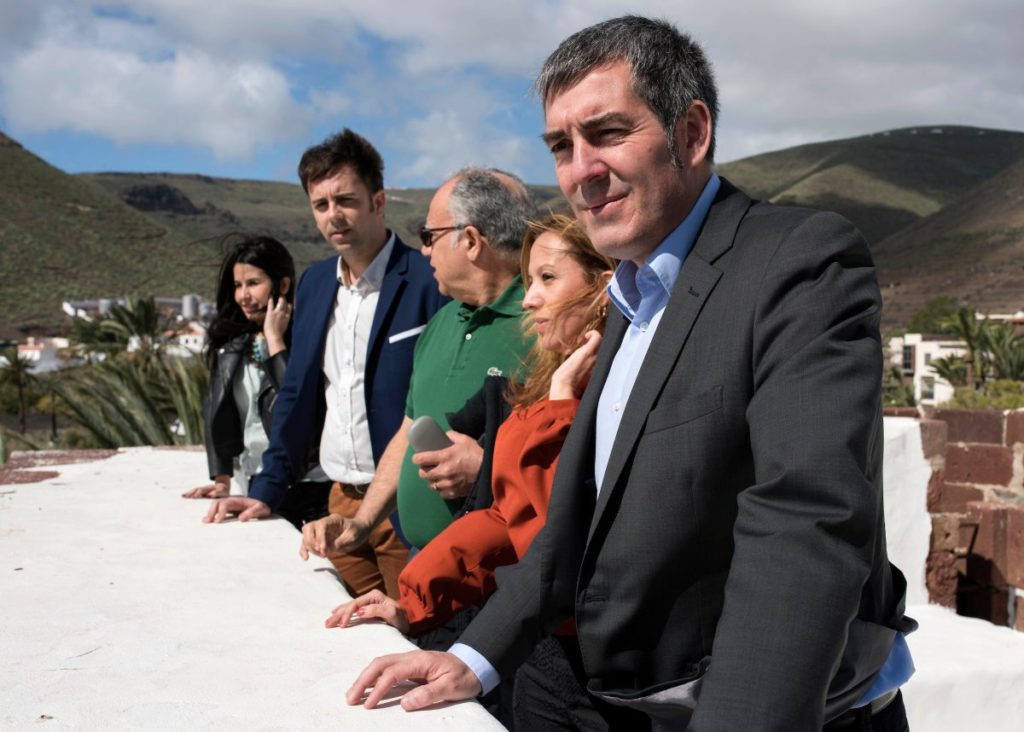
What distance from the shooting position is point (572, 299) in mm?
2154

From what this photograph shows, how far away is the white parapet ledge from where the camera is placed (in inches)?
56.7

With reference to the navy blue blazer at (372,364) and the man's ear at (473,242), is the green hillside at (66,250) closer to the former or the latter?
the navy blue blazer at (372,364)

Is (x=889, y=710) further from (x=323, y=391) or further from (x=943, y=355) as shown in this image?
(x=943, y=355)

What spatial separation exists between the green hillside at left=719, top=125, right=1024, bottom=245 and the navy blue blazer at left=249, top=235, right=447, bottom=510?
99.7m

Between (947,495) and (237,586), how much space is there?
175 inches

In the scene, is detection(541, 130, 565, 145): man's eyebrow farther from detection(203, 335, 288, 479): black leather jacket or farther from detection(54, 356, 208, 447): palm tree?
detection(54, 356, 208, 447): palm tree

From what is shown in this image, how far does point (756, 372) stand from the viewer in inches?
51.8

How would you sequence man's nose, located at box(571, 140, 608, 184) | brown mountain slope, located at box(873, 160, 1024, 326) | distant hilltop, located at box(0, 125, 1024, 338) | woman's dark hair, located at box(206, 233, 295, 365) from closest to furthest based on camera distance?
man's nose, located at box(571, 140, 608, 184) → woman's dark hair, located at box(206, 233, 295, 365) → distant hilltop, located at box(0, 125, 1024, 338) → brown mountain slope, located at box(873, 160, 1024, 326)

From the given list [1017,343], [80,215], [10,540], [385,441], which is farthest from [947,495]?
[80,215]

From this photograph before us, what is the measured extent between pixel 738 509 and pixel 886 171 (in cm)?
13463

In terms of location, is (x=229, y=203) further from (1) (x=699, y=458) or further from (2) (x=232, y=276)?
(1) (x=699, y=458)

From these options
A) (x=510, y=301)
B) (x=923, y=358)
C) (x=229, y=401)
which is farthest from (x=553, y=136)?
(x=923, y=358)

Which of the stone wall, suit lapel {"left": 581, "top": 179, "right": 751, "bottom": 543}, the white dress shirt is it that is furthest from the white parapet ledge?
the stone wall

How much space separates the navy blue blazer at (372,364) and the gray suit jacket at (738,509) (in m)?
1.68
